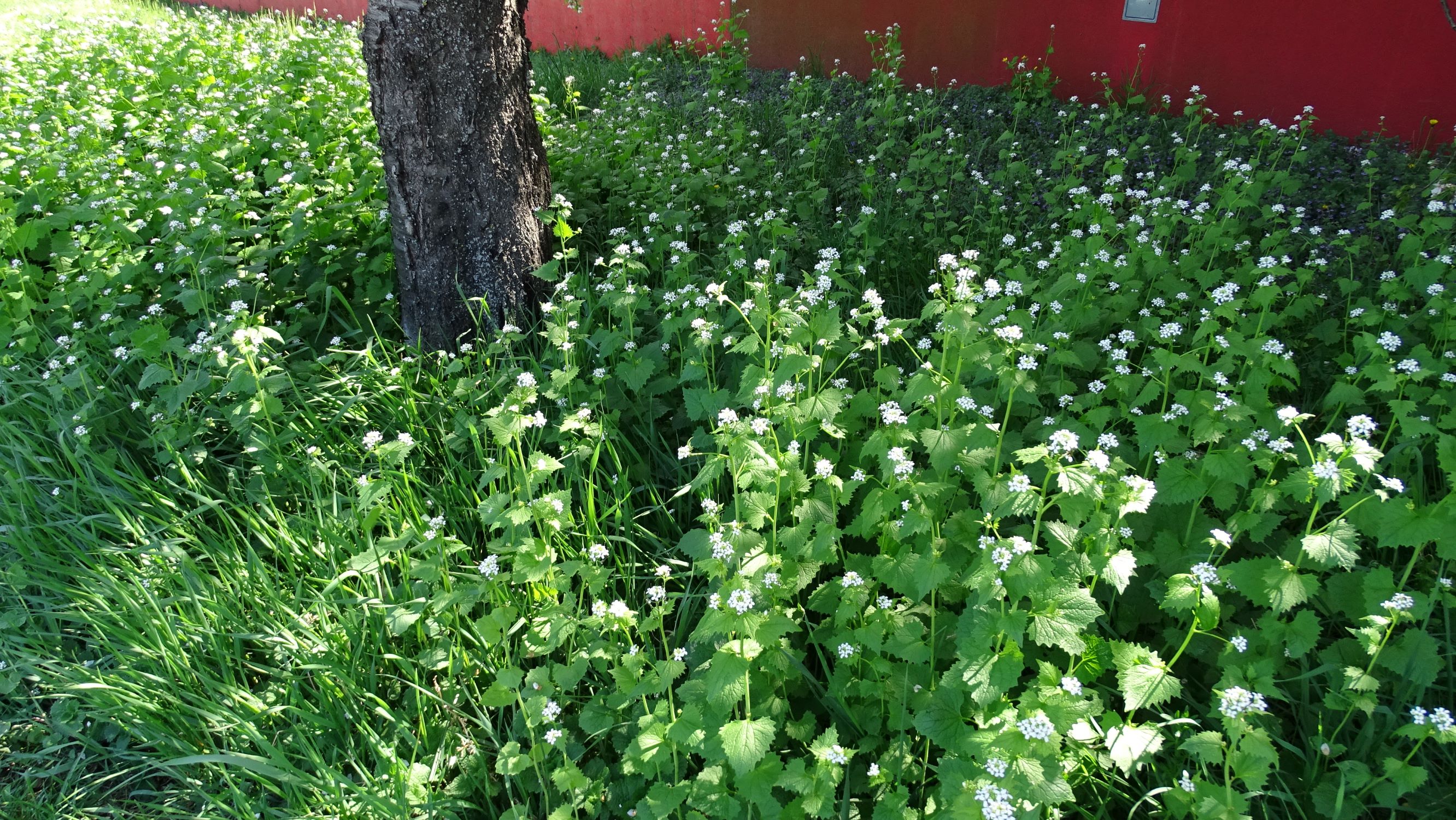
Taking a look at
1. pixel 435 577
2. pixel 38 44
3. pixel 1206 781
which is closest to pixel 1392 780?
pixel 1206 781

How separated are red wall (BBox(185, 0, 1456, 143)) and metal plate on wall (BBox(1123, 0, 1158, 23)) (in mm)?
46

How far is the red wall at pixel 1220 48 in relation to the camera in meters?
5.58

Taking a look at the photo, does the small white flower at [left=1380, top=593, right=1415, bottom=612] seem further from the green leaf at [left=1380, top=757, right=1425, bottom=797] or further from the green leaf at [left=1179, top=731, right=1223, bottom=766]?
the green leaf at [left=1179, top=731, right=1223, bottom=766]

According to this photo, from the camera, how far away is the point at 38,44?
8195 mm

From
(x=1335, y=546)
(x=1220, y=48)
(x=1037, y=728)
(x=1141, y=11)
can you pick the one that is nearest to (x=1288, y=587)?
(x=1335, y=546)

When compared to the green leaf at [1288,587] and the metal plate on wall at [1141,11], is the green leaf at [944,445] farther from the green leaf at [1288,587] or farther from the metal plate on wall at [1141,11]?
the metal plate on wall at [1141,11]

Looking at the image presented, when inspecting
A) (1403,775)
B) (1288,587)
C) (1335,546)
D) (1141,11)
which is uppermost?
(1141,11)

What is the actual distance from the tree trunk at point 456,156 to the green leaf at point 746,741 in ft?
7.53

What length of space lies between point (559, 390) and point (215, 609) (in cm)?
124

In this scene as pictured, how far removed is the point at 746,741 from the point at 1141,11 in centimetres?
706

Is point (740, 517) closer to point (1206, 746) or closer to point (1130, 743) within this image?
point (1130, 743)

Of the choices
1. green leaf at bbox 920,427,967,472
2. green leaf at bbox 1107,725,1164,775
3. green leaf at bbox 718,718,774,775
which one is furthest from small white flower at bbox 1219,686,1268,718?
green leaf at bbox 718,718,774,775

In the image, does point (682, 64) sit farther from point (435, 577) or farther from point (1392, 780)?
point (1392, 780)

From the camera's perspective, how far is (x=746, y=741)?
1.70m
